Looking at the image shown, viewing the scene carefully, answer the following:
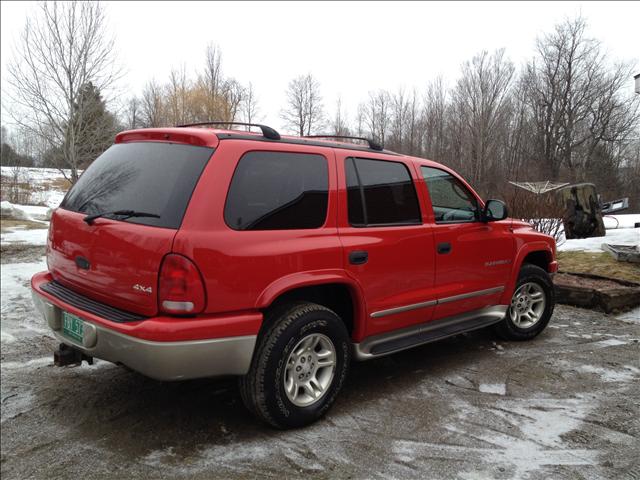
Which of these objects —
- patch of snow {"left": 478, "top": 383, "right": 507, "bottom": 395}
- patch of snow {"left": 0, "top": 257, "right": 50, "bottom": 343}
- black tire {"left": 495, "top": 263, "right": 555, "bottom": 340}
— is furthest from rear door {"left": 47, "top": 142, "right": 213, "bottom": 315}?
black tire {"left": 495, "top": 263, "right": 555, "bottom": 340}

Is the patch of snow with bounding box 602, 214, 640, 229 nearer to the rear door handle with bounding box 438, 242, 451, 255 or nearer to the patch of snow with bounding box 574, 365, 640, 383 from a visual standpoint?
the patch of snow with bounding box 574, 365, 640, 383

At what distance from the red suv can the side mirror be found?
53 cm

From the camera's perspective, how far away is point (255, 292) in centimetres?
272

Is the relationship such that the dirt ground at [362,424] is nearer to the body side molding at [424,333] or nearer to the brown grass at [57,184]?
the body side molding at [424,333]

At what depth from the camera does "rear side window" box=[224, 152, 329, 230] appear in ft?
9.10

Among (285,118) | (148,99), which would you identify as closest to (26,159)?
(148,99)

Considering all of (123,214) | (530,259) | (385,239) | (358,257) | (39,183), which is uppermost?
(39,183)

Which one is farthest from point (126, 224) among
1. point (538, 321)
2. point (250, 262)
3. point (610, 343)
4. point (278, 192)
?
point (610, 343)

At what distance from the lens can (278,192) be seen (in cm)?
297

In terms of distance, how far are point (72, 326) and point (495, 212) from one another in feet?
11.2

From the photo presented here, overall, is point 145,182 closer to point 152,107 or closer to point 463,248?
point 463,248

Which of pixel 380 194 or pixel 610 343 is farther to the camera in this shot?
pixel 610 343

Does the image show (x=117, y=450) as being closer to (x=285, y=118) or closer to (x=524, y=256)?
(x=524, y=256)

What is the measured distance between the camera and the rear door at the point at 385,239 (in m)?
3.30
